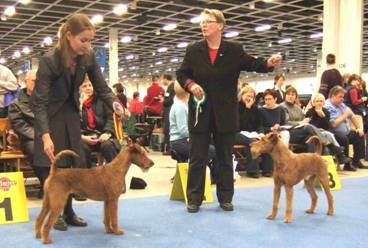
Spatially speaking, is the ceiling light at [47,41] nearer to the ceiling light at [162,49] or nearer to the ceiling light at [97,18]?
the ceiling light at [97,18]

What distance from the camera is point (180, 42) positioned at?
65.6ft

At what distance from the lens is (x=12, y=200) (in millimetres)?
3611

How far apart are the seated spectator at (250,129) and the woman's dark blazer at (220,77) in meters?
2.29

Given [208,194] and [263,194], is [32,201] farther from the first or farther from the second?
[263,194]

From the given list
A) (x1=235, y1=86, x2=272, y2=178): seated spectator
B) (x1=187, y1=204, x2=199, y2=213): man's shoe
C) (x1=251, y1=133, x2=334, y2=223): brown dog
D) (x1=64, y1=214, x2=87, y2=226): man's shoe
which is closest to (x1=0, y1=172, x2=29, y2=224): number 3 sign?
(x1=64, y1=214, x2=87, y2=226): man's shoe

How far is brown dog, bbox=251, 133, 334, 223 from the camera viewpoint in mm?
3686

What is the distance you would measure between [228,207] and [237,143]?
2356 millimetres

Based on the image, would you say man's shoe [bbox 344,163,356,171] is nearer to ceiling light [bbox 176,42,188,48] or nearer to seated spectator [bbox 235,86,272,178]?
seated spectator [bbox 235,86,272,178]

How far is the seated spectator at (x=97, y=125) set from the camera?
4879mm

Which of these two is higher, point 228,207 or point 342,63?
point 342,63

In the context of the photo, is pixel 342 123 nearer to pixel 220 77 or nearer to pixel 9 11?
pixel 220 77

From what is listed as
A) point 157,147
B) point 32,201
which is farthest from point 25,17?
point 32,201

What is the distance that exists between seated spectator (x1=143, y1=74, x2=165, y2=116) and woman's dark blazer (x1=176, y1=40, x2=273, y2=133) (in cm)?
688

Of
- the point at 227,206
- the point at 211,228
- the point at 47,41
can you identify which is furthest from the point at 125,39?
the point at 211,228
